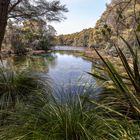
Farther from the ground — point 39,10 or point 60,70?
point 39,10

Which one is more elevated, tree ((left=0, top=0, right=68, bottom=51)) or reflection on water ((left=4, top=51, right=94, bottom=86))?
tree ((left=0, top=0, right=68, bottom=51))

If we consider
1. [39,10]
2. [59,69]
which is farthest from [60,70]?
[39,10]

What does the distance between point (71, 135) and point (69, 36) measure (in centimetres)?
10617

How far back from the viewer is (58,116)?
1936 mm

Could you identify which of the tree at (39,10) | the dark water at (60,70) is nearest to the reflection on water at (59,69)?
the dark water at (60,70)

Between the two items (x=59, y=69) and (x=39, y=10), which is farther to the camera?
(x=59, y=69)

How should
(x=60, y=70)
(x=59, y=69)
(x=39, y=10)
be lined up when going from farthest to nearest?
(x=59, y=69) → (x=60, y=70) → (x=39, y=10)

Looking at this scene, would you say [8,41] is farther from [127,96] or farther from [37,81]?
A: [127,96]

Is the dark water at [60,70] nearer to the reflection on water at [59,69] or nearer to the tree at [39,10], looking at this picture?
the reflection on water at [59,69]

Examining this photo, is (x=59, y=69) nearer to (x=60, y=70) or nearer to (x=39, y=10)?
(x=60, y=70)

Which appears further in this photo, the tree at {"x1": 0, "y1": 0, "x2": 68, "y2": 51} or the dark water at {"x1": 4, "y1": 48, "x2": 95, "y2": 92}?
the tree at {"x1": 0, "y1": 0, "x2": 68, "y2": 51}

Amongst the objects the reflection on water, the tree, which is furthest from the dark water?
the tree

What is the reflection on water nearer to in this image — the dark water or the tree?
the dark water

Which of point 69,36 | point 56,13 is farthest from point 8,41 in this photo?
point 69,36
